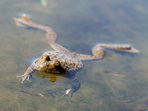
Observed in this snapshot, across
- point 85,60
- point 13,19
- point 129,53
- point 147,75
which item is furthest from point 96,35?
point 13,19

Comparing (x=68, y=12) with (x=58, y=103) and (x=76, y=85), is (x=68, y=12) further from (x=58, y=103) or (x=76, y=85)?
(x=58, y=103)

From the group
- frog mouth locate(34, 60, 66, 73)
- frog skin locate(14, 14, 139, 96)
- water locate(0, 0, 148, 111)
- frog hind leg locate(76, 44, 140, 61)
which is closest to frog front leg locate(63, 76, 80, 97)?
frog skin locate(14, 14, 139, 96)

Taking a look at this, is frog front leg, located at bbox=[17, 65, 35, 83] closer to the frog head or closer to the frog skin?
the frog skin

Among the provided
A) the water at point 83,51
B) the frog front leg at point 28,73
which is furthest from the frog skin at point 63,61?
the water at point 83,51

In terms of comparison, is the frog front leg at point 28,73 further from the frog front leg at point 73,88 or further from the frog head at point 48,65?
the frog front leg at point 73,88

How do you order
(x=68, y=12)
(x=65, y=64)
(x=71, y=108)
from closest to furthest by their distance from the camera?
(x=71, y=108)
(x=65, y=64)
(x=68, y=12)

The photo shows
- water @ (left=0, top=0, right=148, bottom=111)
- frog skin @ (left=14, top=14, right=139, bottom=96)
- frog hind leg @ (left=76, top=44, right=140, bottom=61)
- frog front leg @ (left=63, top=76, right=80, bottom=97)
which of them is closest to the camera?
water @ (left=0, top=0, right=148, bottom=111)

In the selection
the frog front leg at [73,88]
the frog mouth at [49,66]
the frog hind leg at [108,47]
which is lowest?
the frog front leg at [73,88]

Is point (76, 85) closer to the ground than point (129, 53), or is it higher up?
closer to the ground
